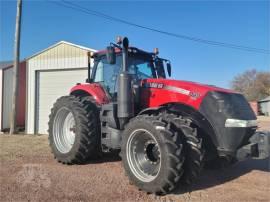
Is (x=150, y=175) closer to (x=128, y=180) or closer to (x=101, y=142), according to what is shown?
(x=128, y=180)

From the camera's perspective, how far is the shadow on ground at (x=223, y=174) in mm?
5465

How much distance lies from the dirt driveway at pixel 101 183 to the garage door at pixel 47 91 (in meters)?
8.45

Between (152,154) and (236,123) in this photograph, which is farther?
(152,154)

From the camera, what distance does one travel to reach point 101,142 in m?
6.70

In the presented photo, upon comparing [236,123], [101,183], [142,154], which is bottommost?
[101,183]

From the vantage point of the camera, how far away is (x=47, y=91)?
16.0 m

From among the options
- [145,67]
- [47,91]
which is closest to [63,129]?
[145,67]

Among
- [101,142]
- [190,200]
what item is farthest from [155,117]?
[101,142]

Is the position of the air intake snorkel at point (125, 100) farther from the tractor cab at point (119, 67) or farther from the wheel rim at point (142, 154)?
the wheel rim at point (142, 154)

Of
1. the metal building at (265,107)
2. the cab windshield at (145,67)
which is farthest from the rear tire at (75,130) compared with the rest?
the metal building at (265,107)

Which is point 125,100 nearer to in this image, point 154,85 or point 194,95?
point 154,85

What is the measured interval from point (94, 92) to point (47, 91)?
9267mm

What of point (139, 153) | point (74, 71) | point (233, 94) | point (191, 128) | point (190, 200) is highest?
point (74, 71)

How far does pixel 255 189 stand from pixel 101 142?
2.91 m
